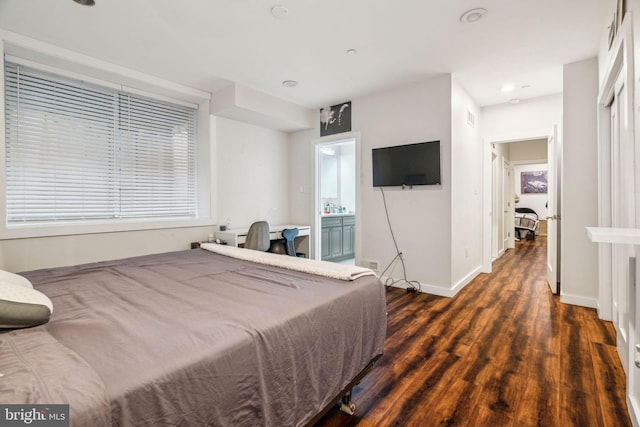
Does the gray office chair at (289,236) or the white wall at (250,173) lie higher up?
the white wall at (250,173)

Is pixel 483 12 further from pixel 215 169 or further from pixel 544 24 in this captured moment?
pixel 215 169

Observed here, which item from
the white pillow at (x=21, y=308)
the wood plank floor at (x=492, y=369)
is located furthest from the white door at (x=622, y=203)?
the white pillow at (x=21, y=308)

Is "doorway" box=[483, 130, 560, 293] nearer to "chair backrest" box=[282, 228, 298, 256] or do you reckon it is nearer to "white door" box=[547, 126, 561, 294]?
"white door" box=[547, 126, 561, 294]

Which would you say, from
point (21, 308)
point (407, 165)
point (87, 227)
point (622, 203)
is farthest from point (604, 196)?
point (87, 227)

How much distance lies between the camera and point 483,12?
7.52 ft

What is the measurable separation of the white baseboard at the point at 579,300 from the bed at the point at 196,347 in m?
2.79

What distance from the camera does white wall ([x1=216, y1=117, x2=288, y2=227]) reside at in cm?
413

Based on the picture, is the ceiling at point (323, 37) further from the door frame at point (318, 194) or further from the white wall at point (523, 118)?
the door frame at point (318, 194)

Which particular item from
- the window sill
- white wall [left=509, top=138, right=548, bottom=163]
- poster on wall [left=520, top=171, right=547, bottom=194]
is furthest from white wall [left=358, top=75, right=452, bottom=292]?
poster on wall [left=520, top=171, right=547, bottom=194]

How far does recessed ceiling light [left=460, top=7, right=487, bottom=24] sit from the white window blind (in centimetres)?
333

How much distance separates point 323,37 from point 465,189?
268 cm

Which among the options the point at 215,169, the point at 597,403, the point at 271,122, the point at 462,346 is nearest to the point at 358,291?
the point at 462,346

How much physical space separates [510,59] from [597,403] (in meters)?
3.04

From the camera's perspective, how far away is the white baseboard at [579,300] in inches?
123
